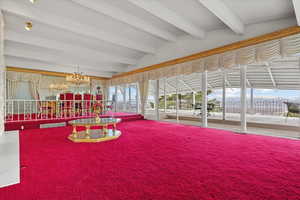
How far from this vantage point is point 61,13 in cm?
357

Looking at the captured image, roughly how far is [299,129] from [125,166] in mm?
4862

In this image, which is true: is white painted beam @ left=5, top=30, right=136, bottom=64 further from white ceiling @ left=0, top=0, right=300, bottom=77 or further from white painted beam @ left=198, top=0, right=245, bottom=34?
white painted beam @ left=198, top=0, right=245, bottom=34

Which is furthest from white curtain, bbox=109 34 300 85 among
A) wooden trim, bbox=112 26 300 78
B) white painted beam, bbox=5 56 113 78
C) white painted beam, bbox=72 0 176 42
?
white painted beam, bbox=5 56 113 78

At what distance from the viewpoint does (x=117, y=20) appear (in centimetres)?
404

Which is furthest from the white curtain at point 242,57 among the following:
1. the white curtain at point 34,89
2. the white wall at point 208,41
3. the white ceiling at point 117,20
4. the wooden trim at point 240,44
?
the white curtain at point 34,89

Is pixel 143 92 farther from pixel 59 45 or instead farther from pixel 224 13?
pixel 224 13

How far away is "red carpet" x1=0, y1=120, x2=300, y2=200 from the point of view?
4.42ft

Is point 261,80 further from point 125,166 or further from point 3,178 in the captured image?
point 3,178

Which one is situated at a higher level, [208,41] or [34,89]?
[208,41]

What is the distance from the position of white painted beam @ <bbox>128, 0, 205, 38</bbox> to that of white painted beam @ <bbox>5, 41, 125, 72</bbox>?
4.41 meters

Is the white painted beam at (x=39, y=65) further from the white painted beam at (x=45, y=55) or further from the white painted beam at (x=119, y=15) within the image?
the white painted beam at (x=119, y=15)

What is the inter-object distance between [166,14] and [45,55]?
5479mm

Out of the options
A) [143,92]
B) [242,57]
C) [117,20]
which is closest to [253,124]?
[242,57]

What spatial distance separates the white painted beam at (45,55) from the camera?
210 inches
